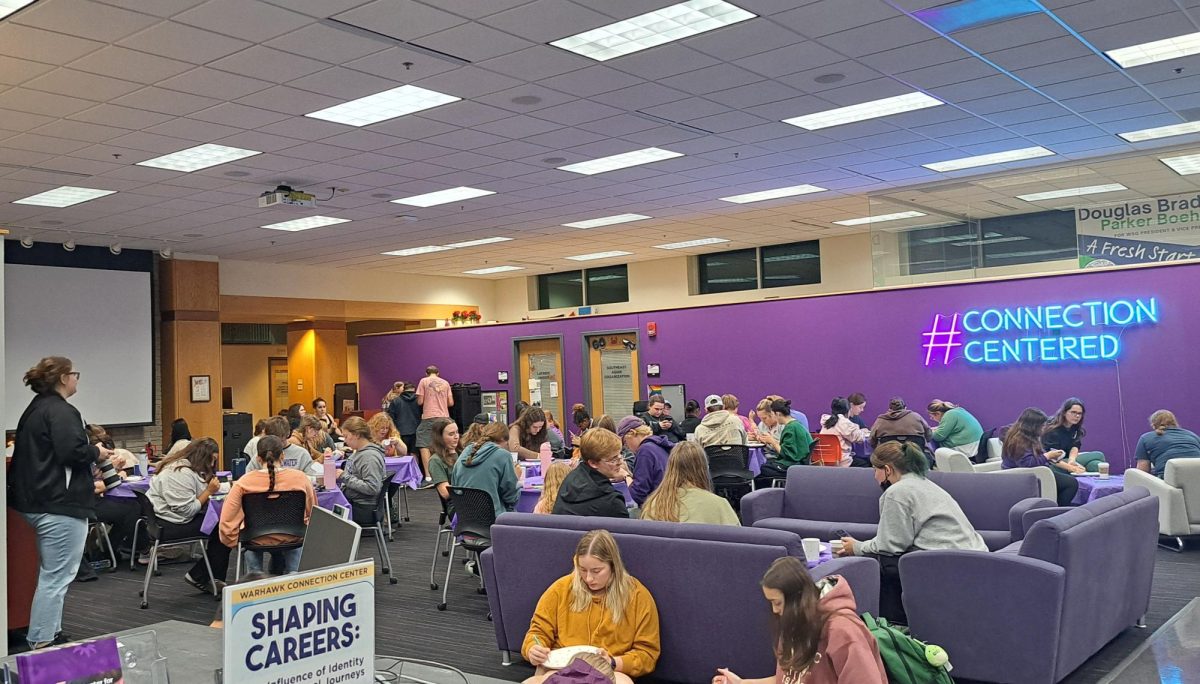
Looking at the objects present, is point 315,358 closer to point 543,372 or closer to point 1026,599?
point 543,372

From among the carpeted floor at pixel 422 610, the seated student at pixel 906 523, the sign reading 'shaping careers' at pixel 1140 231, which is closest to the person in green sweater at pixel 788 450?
the carpeted floor at pixel 422 610

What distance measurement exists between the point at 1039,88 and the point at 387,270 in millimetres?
12646

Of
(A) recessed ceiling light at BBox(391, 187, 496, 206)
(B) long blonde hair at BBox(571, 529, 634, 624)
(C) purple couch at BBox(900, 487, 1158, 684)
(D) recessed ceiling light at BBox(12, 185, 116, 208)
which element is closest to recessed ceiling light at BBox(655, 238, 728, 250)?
(A) recessed ceiling light at BBox(391, 187, 496, 206)

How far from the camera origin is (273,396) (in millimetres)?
22016

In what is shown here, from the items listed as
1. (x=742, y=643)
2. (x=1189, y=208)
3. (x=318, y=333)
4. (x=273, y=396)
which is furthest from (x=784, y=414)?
(x=273, y=396)

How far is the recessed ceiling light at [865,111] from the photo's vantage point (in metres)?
8.18

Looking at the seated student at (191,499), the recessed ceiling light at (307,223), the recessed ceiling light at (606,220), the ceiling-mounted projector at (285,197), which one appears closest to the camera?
the seated student at (191,499)

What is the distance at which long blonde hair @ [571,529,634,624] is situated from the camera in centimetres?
416

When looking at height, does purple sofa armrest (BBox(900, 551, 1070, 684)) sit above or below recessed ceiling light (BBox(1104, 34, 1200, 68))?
below

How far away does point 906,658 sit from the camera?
12.4 ft

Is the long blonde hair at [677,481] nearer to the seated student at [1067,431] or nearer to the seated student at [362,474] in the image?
the seated student at [362,474]

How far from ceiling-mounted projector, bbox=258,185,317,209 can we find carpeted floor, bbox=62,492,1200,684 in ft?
12.7

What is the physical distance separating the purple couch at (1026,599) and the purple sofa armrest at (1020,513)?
92 cm

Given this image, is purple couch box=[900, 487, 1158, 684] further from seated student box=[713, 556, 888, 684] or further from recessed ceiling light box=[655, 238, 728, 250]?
recessed ceiling light box=[655, 238, 728, 250]
